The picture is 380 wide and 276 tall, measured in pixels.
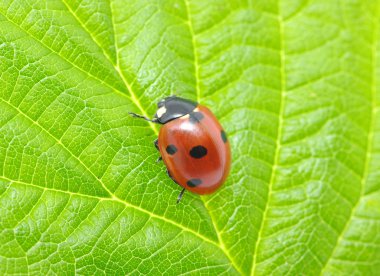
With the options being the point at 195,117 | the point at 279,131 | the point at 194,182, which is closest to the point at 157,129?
the point at 195,117

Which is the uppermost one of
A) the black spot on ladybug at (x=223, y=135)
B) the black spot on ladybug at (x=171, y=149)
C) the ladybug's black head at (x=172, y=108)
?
the ladybug's black head at (x=172, y=108)

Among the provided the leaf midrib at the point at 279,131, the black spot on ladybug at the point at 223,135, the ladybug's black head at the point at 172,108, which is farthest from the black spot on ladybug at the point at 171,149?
the leaf midrib at the point at 279,131

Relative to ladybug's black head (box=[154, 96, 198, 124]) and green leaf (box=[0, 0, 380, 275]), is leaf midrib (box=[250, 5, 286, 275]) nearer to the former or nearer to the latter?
green leaf (box=[0, 0, 380, 275])

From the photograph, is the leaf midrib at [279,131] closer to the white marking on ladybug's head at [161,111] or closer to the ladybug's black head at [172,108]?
the ladybug's black head at [172,108]

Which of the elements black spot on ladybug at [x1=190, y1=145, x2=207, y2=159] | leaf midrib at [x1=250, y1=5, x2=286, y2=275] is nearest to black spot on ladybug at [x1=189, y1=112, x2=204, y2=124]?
black spot on ladybug at [x1=190, y1=145, x2=207, y2=159]

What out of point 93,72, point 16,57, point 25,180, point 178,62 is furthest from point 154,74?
point 25,180

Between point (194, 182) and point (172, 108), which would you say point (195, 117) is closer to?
point (172, 108)

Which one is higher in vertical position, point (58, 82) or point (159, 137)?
point (58, 82)

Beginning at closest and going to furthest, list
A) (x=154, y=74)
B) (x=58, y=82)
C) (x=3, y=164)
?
(x=3, y=164), (x=58, y=82), (x=154, y=74)

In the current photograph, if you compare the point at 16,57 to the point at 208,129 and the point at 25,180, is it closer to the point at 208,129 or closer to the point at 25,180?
the point at 25,180
